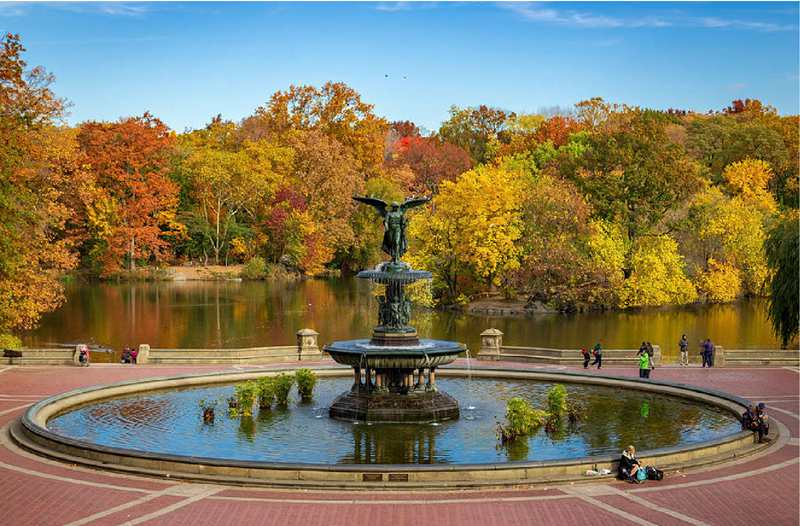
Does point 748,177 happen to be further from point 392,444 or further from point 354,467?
point 354,467

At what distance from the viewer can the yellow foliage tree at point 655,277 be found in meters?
75.7

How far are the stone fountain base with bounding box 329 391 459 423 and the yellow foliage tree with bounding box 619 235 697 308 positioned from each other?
47.4m

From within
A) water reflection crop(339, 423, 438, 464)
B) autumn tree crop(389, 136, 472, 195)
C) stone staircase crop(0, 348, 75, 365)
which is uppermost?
autumn tree crop(389, 136, 472, 195)

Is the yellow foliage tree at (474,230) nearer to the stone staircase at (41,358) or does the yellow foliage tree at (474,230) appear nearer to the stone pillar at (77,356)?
the stone staircase at (41,358)

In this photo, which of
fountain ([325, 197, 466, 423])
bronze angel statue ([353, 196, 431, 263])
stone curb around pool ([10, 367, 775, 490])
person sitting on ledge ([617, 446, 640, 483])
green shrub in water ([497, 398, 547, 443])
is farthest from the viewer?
bronze angel statue ([353, 196, 431, 263])

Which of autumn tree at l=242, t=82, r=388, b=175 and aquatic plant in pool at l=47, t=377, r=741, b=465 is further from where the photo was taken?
autumn tree at l=242, t=82, r=388, b=175

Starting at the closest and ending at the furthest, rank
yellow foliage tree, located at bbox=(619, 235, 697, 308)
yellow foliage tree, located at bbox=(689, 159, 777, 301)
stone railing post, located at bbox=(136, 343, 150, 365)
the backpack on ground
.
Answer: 1. the backpack on ground
2. stone railing post, located at bbox=(136, 343, 150, 365)
3. yellow foliage tree, located at bbox=(619, 235, 697, 308)
4. yellow foliage tree, located at bbox=(689, 159, 777, 301)

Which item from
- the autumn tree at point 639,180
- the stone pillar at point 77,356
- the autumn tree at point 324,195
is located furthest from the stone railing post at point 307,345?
the autumn tree at point 324,195

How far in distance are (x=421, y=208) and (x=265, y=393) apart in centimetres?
5469

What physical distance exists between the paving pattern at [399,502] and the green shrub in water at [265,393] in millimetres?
7609

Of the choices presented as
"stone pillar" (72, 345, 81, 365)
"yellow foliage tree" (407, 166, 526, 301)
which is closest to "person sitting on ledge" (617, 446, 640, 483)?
"stone pillar" (72, 345, 81, 365)

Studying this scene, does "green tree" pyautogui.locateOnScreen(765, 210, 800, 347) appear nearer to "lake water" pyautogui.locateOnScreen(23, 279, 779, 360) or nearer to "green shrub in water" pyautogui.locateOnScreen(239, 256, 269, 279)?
"lake water" pyautogui.locateOnScreen(23, 279, 779, 360)

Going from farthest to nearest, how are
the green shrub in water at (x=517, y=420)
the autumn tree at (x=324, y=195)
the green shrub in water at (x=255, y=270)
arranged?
1. the autumn tree at (x=324, y=195)
2. the green shrub in water at (x=255, y=270)
3. the green shrub in water at (x=517, y=420)

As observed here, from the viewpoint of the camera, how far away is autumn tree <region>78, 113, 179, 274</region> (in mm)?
96188
